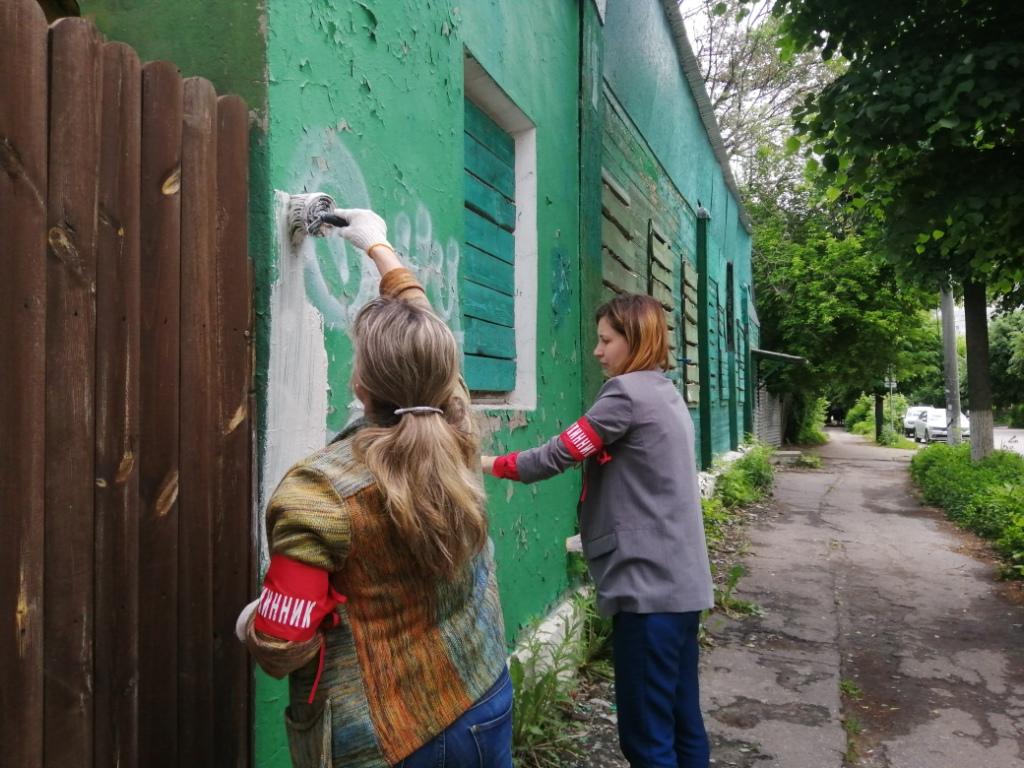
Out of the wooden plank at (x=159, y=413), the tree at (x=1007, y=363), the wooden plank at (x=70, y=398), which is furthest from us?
the tree at (x=1007, y=363)

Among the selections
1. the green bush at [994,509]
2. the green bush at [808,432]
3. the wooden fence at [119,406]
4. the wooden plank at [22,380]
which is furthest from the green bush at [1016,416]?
the wooden plank at [22,380]

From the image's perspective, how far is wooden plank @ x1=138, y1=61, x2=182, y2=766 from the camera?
5.70ft

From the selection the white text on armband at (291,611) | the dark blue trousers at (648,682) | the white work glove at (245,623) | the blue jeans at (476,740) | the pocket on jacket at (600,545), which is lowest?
the dark blue trousers at (648,682)

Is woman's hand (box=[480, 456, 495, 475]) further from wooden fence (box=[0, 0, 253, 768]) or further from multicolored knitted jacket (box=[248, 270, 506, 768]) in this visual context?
multicolored knitted jacket (box=[248, 270, 506, 768])

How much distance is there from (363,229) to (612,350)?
94cm

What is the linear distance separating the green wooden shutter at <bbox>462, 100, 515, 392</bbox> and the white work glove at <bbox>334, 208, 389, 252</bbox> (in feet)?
4.19

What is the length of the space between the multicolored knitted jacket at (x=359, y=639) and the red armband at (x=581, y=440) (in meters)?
1.00

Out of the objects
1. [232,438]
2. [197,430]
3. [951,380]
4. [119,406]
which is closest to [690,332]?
[951,380]

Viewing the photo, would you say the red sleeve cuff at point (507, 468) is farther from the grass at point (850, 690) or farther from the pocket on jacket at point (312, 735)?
the grass at point (850, 690)

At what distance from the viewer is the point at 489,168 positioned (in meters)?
3.93

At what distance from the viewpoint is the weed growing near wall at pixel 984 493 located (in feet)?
24.8

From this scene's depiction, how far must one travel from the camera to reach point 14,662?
4.65 ft

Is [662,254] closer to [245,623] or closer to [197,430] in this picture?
[197,430]

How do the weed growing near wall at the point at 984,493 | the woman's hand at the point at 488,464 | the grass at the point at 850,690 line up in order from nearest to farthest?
1. the woman's hand at the point at 488,464
2. the grass at the point at 850,690
3. the weed growing near wall at the point at 984,493
